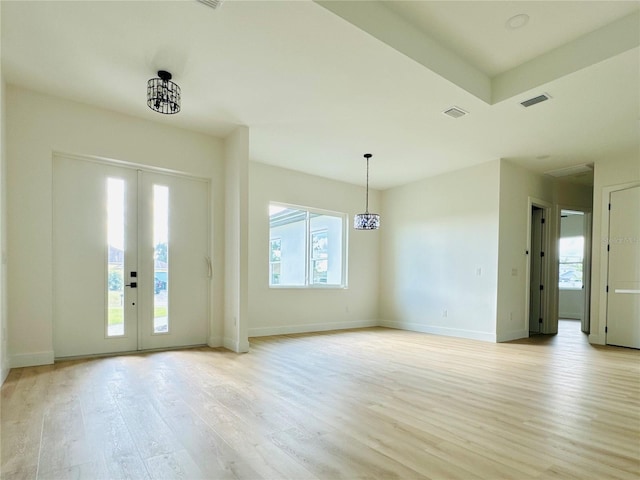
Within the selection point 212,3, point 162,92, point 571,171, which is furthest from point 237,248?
point 571,171

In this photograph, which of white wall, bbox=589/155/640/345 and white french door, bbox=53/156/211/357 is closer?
white french door, bbox=53/156/211/357

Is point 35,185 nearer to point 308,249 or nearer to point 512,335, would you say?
point 308,249

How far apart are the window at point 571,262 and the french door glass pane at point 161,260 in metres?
10.4

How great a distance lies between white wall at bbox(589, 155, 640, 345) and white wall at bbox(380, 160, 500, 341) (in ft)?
5.42

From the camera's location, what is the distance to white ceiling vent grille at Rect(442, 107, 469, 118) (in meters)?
4.04

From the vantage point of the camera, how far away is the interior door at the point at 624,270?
212 inches

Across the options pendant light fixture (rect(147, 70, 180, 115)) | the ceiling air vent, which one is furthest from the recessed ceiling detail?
pendant light fixture (rect(147, 70, 180, 115))

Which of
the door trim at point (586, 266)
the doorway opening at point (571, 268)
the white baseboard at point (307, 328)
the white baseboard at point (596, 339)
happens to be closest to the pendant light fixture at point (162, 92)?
the white baseboard at point (307, 328)

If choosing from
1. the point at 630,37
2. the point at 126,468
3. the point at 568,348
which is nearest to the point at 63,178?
the point at 126,468

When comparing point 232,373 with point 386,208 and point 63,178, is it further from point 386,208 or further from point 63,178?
point 386,208

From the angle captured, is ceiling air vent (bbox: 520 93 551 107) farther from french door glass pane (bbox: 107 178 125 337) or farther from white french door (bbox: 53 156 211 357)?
french door glass pane (bbox: 107 178 125 337)

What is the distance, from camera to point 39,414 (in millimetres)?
2551

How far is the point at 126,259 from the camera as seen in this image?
452 centimetres

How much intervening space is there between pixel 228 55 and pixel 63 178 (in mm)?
2615
